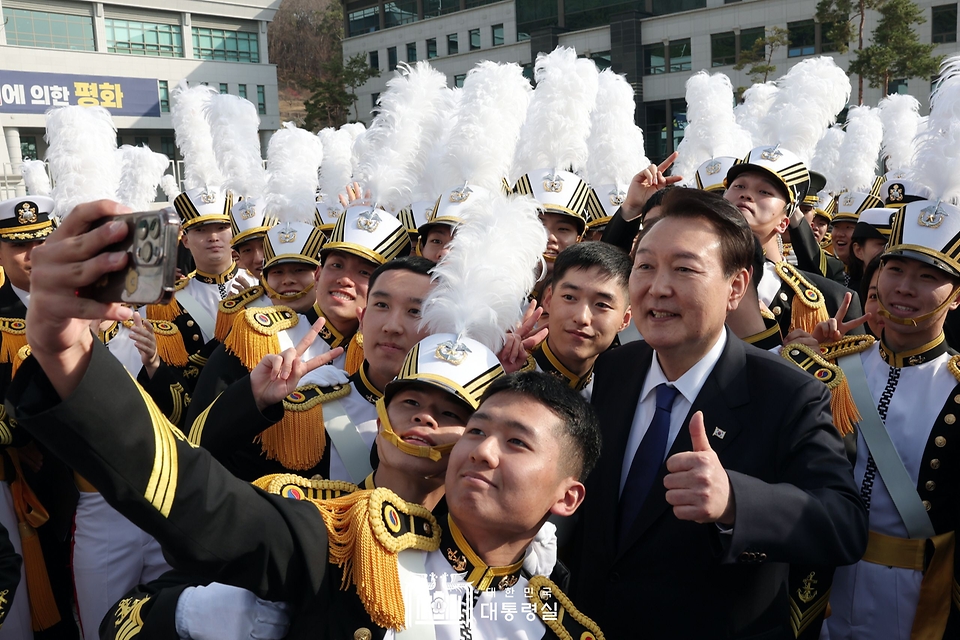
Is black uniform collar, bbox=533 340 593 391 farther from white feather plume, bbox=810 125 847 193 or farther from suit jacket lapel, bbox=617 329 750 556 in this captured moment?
white feather plume, bbox=810 125 847 193

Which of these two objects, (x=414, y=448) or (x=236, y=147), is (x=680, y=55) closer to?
(x=236, y=147)

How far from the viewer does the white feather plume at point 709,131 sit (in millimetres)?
7961

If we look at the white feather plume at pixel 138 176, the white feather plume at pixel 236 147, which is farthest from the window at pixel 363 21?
the white feather plume at pixel 236 147

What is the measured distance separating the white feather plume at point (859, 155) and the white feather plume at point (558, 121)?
5.68 m

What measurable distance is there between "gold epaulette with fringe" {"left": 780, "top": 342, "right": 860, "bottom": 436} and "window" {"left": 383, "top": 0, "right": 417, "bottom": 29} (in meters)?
46.6

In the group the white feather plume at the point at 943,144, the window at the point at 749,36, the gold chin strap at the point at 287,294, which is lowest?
the gold chin strap at the point at 287,294

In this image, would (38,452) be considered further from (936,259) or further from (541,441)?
(936,259)

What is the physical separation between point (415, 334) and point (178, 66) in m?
42.7

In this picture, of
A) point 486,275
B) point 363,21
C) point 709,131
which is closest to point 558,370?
point 486,275

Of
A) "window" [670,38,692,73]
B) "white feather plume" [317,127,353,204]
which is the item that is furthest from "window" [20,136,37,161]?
"white feather plume" [317,127,353,204]

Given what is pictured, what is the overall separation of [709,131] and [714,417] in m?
6.24

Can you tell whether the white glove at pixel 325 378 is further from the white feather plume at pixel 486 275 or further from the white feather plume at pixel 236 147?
the white feather plume at pixel 236 147

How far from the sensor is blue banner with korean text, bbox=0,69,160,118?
35312mm

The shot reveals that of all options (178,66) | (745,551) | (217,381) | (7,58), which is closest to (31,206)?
(217,381)
